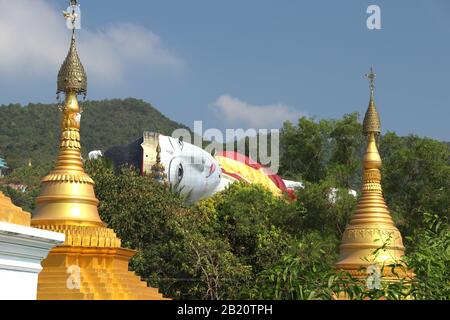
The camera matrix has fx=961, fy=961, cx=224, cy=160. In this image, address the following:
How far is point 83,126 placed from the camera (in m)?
149

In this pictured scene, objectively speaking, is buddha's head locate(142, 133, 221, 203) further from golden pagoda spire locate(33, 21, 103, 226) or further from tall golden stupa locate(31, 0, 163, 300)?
tall golden stupa locate(31, 0, 163, 300)

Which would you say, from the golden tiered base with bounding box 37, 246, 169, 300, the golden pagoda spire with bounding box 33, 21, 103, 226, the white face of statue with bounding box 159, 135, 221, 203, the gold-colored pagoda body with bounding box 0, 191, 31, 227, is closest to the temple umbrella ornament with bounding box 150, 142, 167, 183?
the white face of statue with bounding box 159, 135, 221, 203

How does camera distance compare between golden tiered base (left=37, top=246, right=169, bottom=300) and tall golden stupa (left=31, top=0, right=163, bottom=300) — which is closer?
golden tiered base (left=37, top=246, right=169, bottom=300)

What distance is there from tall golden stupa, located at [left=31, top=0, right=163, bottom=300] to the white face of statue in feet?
110

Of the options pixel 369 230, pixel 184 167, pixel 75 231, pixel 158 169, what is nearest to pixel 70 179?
pixel 75 231

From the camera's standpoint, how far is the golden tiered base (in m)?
23.2

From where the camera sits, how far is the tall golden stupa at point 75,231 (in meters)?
23.7

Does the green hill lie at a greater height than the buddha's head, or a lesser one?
greater

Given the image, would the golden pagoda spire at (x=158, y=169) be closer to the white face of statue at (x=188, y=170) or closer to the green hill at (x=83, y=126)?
the white face of statue at (x=188, y=170)

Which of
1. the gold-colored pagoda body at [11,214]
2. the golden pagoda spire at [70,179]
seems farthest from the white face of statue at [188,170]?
the gold-colored pagoda body at [11,214]

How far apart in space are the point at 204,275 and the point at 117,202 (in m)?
5.95
